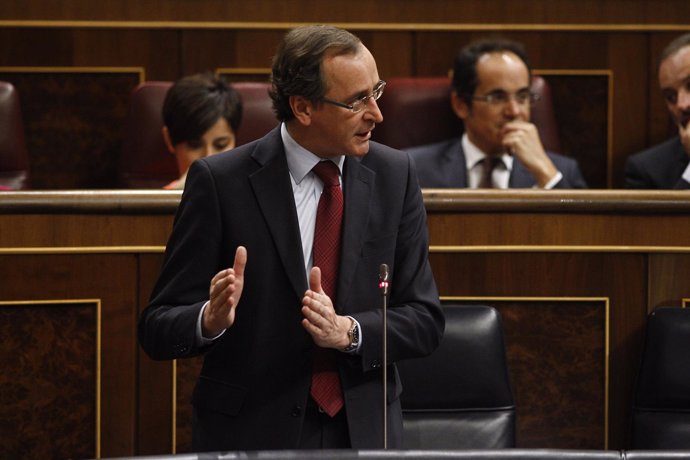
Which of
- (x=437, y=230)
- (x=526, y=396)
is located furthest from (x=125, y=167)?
(x=526, y=396)

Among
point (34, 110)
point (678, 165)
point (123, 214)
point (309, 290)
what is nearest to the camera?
point (309, 290)

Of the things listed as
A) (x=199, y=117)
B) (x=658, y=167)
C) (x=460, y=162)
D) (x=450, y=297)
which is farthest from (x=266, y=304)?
(x=658, y=167)

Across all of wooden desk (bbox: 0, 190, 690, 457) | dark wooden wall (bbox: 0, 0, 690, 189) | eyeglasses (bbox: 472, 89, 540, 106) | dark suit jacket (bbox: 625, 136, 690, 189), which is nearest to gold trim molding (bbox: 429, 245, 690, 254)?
wooden desk (bbox: 0, 190, 690, 457)

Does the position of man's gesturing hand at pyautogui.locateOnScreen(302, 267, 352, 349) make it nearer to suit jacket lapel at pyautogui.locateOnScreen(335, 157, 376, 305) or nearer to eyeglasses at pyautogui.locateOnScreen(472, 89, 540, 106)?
suit jacket lapel at pyautogui.locateOnScreen(335, 157, 376, 305)

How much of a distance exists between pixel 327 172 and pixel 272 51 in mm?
963

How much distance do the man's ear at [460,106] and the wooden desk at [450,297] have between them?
50cm

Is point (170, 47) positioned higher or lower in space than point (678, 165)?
higher

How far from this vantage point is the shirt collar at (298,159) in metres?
0.99

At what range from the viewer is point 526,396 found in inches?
51.5

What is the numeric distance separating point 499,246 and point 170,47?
0.83 m

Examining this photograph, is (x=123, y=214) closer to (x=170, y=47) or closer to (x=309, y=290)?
(x=309, y=290)

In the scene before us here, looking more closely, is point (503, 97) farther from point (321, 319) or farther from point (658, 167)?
point (321, 319)

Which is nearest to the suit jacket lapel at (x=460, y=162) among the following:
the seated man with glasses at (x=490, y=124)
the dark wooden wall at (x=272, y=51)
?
the seated man with glasses at (x=490, y=124)

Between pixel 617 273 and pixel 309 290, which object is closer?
pixel 309 290
